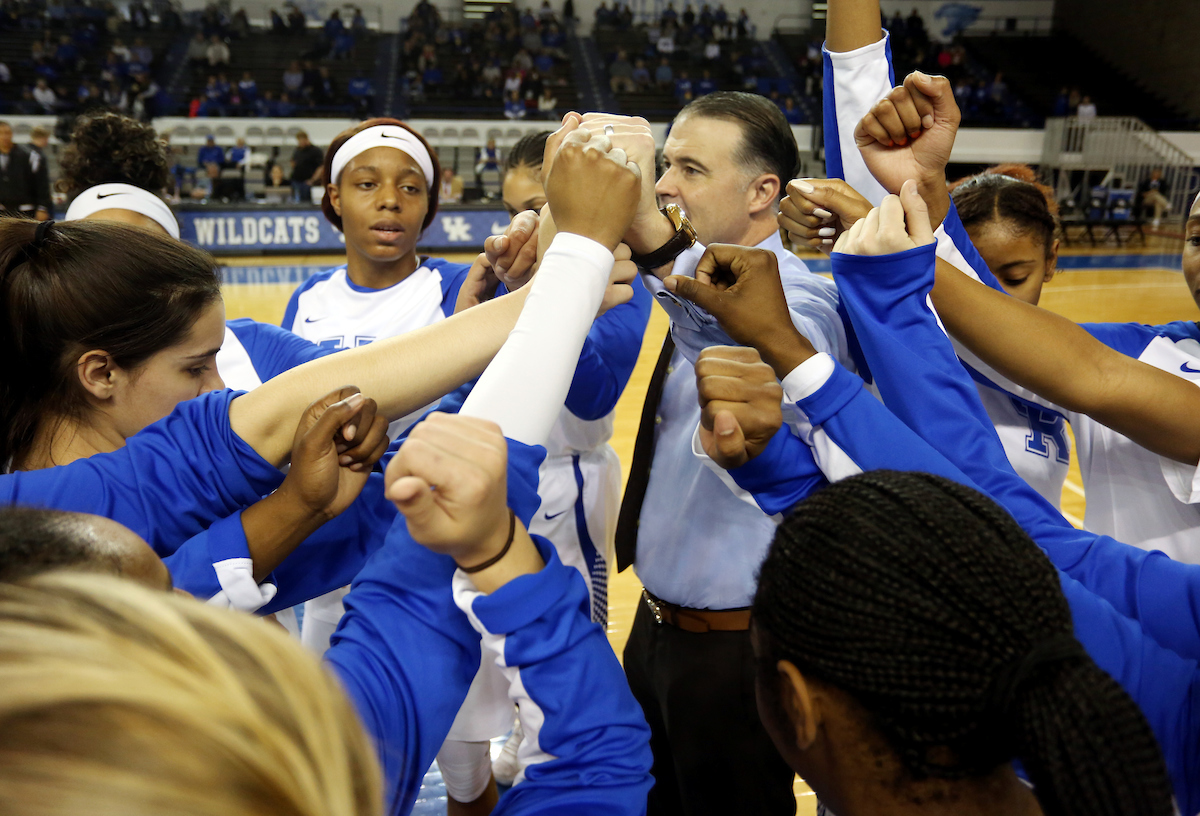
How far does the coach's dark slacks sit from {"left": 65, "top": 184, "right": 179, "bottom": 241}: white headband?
A: 6.49 feet

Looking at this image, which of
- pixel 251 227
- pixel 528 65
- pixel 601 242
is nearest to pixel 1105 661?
pixel 601 242

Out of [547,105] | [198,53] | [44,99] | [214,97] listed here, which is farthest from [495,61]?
[44,99]

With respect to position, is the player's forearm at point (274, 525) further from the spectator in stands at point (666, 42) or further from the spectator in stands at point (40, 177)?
the spectator in stands at point (666, 42)

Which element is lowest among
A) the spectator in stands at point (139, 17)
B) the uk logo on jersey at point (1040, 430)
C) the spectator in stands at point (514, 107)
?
the spectator in stands at point (514, 107)

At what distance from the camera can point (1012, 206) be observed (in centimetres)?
214

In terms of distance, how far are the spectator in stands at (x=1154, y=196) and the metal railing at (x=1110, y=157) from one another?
31 cm

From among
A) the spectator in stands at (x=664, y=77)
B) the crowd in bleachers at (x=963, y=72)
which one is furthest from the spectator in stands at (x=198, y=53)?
the crowd in bleachers at (x=963, y=72)

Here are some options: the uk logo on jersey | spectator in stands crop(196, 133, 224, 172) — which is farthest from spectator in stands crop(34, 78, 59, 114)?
the uk logo on jersey

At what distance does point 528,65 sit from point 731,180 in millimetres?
20618

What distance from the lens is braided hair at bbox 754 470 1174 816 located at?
0.76m

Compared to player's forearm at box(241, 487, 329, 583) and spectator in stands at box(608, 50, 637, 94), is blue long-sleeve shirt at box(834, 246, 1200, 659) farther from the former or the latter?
spectator in stands at box(608, 50, 637, 94)

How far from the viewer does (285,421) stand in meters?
1.34

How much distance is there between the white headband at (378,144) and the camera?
284cm

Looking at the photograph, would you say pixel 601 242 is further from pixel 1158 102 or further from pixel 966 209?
pixel 1158 102
